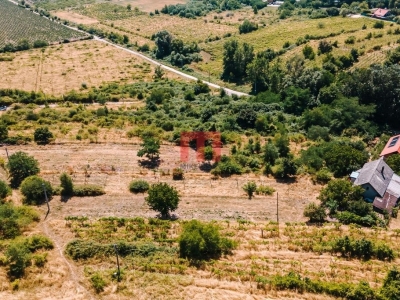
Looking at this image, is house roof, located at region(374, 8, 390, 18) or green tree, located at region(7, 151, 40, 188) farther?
house roof, located at region(374, 8, 390, 18)

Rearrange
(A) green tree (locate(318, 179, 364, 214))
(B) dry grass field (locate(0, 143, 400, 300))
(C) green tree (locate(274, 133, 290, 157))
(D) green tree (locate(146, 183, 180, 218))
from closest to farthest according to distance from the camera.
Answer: (B) dry grass field (locate(0, 143, 400, 300)), (D) green tree (locate(146, 183, 180, 218)), (A) green tree (locate(318, 179, 364, 214)), (C) green tree (locate(274, 133, 290, 157))

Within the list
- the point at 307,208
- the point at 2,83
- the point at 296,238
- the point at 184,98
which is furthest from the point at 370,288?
the point at 2,83

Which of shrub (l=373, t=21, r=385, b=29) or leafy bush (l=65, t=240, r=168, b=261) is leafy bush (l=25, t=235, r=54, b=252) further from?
shrub (l=373, t=21, r=385, b=29)

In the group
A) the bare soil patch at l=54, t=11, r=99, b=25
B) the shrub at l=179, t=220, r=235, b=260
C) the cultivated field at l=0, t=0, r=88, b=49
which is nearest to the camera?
the shrub at l=179, t=220, r=235, b=260

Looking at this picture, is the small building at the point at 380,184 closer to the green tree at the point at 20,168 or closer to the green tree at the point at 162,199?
the green tree at the point at 162,199

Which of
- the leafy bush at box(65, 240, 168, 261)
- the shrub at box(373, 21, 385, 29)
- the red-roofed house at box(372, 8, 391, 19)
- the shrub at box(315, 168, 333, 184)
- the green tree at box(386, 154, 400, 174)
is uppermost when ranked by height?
the red-roofed house at box(372, 8, 391, 19)

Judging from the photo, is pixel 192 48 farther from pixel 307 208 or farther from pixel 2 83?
pixel 307 208

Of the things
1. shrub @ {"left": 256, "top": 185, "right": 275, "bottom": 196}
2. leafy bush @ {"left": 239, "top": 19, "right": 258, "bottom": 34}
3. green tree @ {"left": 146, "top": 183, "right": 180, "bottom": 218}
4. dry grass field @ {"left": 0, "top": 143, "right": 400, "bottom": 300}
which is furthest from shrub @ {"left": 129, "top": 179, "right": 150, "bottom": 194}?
leafy bush @ {"left": 239, "top": 19, "right": 258, "bottom": 34}

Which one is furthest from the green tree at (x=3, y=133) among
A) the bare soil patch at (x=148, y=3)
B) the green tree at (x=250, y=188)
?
the bare soil patch at (x=148, y=3)
